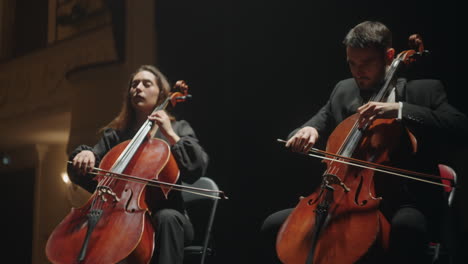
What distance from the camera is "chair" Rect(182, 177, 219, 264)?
194 cm

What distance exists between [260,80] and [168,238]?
1.11m

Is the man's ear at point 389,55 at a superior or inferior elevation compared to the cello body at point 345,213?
superior

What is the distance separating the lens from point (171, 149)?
205 centimetres

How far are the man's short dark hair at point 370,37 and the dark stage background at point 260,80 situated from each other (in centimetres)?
54

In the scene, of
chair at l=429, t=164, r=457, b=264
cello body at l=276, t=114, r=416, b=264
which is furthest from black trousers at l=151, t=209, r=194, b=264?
chair at l=429, t=164, r=457, b=264

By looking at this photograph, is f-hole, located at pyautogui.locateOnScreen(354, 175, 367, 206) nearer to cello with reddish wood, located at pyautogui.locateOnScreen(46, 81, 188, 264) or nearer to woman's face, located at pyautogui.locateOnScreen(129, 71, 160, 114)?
cello with reddish wood, located at pyautogui.locateOnScreen(46, 81, 188, 264)

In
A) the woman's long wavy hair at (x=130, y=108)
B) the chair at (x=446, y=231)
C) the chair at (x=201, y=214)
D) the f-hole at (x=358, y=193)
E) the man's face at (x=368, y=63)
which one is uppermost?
the man's face at (x=368, y=63)

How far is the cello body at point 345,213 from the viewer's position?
1348 millimetres

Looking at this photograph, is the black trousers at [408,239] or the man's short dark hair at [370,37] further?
the man's short dark hair at [370,37]

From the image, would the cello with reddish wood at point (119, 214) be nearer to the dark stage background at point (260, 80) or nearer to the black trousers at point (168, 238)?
the black trousers at point (168, 238)

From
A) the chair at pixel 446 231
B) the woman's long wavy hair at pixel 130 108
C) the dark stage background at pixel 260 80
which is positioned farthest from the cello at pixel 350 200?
the woman's long wavy hair at pixel 130 108

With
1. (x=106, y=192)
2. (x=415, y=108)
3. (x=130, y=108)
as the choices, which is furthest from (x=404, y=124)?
(x=130, y=108)

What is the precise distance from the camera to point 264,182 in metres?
2.53

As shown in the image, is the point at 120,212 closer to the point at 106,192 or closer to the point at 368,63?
the point at 106,192
